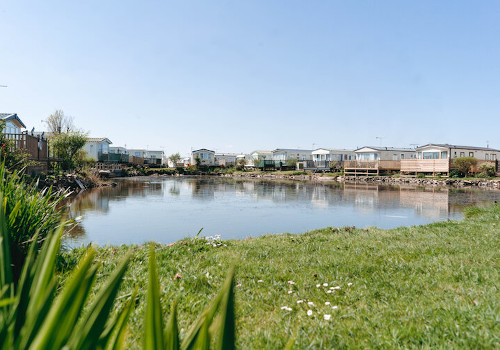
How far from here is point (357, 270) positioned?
4727 mm

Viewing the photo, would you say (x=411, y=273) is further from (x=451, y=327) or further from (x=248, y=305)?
(x=248, y=305)

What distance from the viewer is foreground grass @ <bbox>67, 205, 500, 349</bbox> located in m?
2.83

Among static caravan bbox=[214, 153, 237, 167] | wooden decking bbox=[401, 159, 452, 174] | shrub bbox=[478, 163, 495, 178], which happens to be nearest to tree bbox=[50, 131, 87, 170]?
wooden decking bbox=[401, 159, 452, 174]

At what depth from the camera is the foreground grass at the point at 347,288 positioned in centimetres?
283

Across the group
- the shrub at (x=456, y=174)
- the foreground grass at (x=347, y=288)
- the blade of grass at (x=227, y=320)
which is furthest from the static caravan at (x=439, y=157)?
the blade of grass at (x=227, y=320)

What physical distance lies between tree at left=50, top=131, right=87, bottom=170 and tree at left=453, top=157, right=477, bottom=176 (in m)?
37.4

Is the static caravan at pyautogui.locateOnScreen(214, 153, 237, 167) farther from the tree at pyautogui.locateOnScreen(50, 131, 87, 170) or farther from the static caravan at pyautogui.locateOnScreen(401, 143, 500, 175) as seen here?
the tree at pyautogui.locateOnScreen(50, 131, 87, 170)

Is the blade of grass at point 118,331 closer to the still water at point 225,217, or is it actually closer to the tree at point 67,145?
the still water at point 225,217

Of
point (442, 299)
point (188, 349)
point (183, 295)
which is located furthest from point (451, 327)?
point (188, 349)

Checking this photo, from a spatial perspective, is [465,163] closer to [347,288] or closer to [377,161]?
[377,161]

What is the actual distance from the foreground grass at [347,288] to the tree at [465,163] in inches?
1339

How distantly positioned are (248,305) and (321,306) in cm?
79

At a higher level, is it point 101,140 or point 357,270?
point 101,140

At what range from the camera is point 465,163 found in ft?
117
